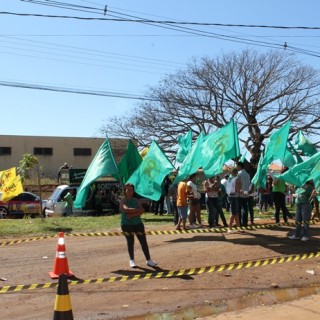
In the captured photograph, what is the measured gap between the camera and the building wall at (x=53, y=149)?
48.1m

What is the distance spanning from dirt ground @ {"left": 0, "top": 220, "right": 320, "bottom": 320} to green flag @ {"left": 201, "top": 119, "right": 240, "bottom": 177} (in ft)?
5.59

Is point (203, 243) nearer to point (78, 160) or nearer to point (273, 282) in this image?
point (273, 282)

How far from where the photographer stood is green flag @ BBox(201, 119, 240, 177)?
11359mm

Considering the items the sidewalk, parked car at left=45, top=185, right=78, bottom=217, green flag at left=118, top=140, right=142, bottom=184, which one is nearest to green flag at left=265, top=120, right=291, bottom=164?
green flag at left=118, top=140, right=142, bottom=184

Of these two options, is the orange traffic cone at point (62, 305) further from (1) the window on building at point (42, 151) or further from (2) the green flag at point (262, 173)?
(1) the window on building at point (42, 151)

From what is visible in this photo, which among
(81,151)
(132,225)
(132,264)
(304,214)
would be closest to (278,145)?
(304,214)

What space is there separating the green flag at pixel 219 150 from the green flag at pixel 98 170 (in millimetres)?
2141

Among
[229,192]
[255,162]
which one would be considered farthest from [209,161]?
[255,162]

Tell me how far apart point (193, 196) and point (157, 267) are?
468 centimetres

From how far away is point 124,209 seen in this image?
873cm

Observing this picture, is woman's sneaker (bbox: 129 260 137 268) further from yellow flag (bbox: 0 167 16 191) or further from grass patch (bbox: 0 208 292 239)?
yellow flag (bbox: 0 167 16 191)

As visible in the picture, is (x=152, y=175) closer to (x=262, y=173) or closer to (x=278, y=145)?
(x=262, y=173)

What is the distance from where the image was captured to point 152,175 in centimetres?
1127

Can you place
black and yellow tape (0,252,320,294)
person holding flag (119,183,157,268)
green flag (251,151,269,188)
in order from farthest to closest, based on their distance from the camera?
green flag (251,151,269,188), person holding flag (119,183,157,268), black and yellow tape (0,252,320,294)
